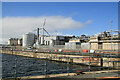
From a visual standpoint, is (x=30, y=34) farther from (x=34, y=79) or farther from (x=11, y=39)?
(x=34, y=79)

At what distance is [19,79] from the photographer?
997 centimetres

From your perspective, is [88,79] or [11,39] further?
[11,39]

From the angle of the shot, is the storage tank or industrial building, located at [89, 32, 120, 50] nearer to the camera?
industrial building, located at [89, 32, 120, 50]

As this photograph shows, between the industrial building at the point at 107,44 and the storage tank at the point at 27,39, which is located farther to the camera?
the storage tank at the point at 27,39

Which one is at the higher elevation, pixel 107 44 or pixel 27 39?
pixel 27 39

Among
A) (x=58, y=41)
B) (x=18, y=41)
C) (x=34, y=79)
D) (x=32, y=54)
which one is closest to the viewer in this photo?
(x=34, y=79)

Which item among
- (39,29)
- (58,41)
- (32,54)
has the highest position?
(39,29)

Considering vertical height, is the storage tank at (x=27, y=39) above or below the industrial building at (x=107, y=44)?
above

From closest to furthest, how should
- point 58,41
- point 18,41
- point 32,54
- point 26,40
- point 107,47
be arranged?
1. point 107,47
2. point 32,54
3. point 58,41
4. point 26,40
5. point 18,41

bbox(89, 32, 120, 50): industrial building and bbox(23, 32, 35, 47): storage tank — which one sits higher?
bbox(23, 32, 35, 47): storage tank

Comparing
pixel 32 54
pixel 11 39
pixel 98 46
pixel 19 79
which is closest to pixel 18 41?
pixel 11 39

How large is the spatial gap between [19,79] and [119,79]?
7.12m

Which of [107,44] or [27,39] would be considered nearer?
[107,44]

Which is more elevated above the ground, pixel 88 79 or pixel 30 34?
pixel 30 34
